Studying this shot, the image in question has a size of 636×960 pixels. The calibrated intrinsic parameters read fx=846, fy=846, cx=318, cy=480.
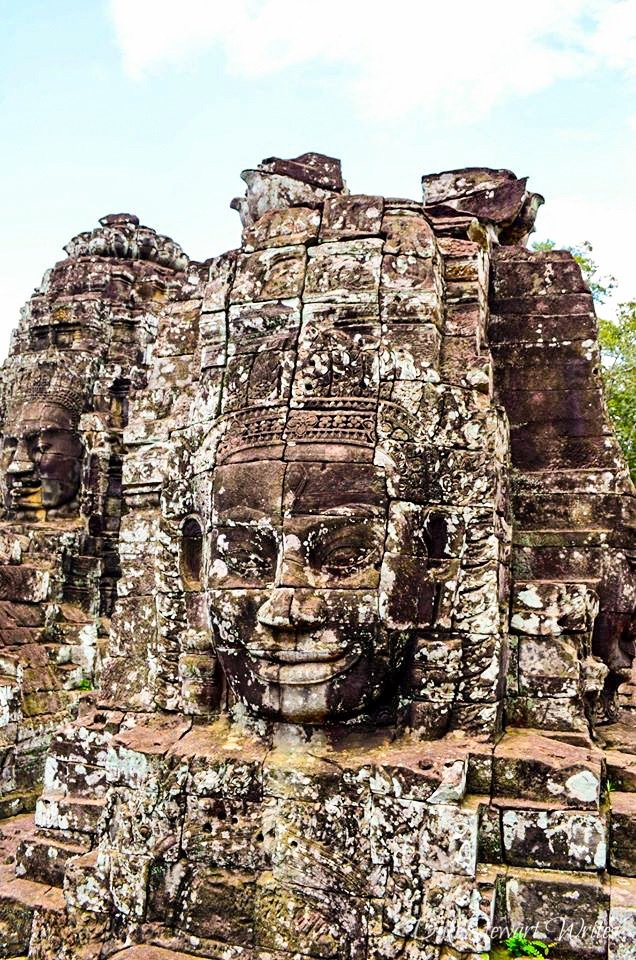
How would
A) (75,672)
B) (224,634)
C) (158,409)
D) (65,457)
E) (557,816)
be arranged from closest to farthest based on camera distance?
(557,816) → (224,634) → (158,409) → (75,672) → (65,457)

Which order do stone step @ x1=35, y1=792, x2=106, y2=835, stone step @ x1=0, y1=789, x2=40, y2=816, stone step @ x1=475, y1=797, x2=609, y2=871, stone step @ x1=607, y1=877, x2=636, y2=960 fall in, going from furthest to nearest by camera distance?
stone step @ x1=0, y1=789, x2=40, y2=816 < stone step @ x1=35, y1=792, x2=106, y2=835 < stone step @ x1=475, y1=797, x2=609, y2=871 < stone step @ x1=607, y1=877, x2=636, y2=960

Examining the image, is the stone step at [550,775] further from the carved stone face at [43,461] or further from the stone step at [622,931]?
the carved stone face at [43,461]

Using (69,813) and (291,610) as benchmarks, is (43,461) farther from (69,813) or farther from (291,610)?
(291,610)

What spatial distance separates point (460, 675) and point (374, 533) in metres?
0.86

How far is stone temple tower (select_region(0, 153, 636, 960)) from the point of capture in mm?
4055

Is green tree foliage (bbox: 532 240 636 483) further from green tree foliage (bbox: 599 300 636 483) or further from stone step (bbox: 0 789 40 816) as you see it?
stone step (bbox: 0 789 40 816)

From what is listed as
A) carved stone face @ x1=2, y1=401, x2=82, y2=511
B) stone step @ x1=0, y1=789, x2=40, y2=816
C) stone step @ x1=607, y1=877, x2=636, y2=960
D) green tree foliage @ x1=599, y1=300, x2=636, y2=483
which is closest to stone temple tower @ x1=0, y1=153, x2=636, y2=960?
→ stone step @ x1=607, y1=877, x2=636, y2=960

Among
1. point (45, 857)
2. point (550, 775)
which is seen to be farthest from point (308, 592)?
point (45, 857)

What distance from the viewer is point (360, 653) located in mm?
4180


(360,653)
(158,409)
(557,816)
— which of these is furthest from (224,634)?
(158,409)

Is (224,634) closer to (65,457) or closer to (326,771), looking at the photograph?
(326,771)

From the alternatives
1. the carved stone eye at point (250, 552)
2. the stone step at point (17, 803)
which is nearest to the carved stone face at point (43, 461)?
the stone step at point (17, 803)

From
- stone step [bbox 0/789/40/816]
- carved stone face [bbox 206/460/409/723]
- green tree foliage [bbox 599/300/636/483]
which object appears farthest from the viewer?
green tree foliage [bbox 599/300/636/483]

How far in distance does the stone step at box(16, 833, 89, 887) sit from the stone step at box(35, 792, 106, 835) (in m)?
0.09
